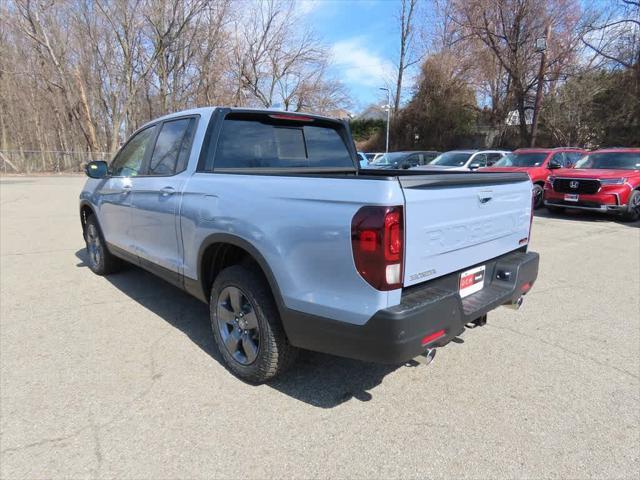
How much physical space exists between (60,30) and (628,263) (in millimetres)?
32744

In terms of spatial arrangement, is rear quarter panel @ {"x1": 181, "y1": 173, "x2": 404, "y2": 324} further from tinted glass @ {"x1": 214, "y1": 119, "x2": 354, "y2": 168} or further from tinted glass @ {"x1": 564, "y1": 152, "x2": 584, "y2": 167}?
tinted glass @ {"x1": 564, "y1": 152, "x2": 584, "y2": 167}

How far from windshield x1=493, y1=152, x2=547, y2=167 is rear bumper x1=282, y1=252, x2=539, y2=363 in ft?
38.7

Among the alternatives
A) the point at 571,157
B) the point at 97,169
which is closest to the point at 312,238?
the point at 97,169

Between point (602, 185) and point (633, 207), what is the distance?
1015 millimetres

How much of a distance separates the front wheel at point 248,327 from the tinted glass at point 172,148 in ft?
3.76

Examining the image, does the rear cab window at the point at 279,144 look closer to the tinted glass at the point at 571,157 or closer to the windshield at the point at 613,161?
the windshield at the point at 613,161

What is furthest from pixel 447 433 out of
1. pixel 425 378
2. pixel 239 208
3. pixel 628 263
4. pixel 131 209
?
pixel 628 263

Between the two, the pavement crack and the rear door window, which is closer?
the pavement crack

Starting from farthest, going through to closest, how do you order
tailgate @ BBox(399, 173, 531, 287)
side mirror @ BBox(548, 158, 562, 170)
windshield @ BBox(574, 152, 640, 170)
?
side mirror @ BBox(548, 158, 562, 170), windshield @ BBox(574, 152, 640, 170), tailgate @ BBox(399, 173, 531, 287)

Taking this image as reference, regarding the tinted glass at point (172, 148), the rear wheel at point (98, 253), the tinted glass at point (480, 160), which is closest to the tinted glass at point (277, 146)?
the tinted glass at point (172, 148)

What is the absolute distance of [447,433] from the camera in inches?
98.5

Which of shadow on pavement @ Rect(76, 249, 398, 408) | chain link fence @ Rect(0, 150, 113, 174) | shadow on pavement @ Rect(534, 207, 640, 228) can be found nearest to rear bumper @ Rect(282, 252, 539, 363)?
shadow on pavement @ Rect(76, 249, 398, 408)

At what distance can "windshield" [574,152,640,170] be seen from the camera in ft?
35.0

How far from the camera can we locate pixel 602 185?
32.9ft
